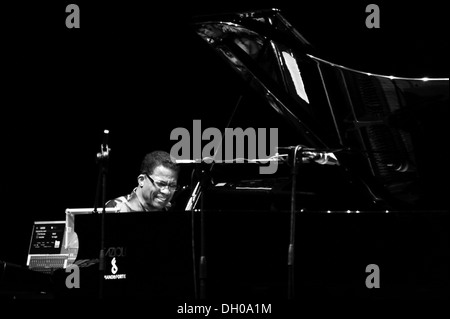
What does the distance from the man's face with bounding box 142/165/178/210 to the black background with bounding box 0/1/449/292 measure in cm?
113

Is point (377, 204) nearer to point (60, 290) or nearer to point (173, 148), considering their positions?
point (60, 290)

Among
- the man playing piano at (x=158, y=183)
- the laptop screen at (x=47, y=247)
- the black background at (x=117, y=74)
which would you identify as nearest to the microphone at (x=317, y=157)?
the man playing piano at (x=158, y=183)

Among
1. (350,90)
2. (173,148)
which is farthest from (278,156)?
(173,148)

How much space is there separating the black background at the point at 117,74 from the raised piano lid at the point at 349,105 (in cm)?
156

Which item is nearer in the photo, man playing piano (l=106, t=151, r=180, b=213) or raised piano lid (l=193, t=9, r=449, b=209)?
raised piano lid (l=193, t=9, r=449, b=209)

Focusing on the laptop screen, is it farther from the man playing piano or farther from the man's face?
the man's face

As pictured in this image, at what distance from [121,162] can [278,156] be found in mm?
2414

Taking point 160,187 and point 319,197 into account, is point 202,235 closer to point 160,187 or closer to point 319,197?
point 319,197

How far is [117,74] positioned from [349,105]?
2576 mm

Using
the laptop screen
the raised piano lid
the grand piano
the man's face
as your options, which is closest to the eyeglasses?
the man's face

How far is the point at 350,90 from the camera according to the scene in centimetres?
397

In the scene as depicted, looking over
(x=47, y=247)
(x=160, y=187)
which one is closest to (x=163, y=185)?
(x=160, y=187)

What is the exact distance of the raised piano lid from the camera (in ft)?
12.5

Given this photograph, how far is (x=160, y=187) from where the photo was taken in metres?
4.95
